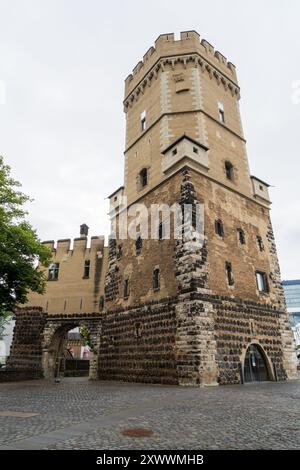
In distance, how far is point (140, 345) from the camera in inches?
609

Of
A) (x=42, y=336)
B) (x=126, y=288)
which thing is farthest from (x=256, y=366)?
(x=42, y=336)

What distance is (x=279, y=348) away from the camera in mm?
16406

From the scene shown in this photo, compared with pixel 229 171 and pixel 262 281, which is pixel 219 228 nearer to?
pixel 262 281

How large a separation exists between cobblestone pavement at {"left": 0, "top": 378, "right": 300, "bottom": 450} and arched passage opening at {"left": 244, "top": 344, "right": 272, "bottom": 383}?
231 inches

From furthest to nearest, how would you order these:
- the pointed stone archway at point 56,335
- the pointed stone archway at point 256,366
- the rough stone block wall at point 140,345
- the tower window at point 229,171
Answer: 1. the pointed stone archway at point 56,335
2. the tower window at point 229,171
3. the pointed stone archway at point 256,366
4. the rough stone block wall at point 140,345

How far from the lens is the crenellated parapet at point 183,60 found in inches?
795

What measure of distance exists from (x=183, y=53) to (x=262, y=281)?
48.4 ft

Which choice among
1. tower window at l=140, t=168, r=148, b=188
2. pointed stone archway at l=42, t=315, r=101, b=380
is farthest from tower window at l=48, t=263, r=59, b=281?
tower window at l=140, t=168, r=148, b=188

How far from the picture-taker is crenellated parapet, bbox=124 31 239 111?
20.2m

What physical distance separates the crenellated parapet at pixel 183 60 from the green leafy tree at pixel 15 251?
37.1 ft

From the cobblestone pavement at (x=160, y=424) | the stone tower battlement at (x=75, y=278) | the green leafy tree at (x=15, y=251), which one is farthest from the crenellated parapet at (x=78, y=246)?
the cobblestone pavement at (x=160, y=424)

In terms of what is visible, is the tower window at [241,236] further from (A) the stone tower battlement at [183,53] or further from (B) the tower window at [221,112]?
(A) the stone tower battlement at [183,53]
